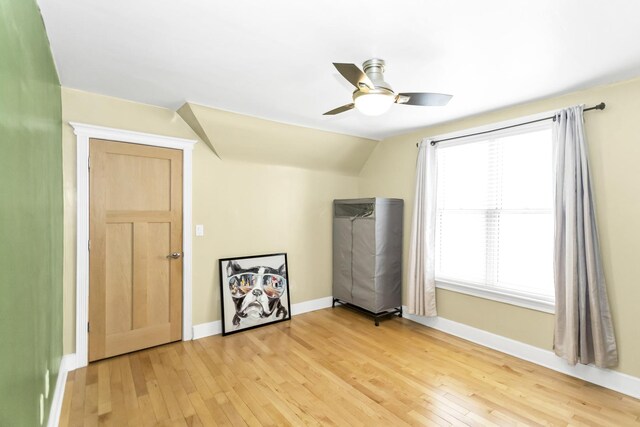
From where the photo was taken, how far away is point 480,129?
344 cm

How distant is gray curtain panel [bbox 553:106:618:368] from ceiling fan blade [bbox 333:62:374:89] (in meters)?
1.98

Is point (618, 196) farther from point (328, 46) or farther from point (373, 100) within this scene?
point (328, 46)

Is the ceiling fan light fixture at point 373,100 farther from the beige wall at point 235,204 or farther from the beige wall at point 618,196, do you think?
the beige wall at point 618,196

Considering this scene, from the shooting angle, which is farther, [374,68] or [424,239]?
[424,239]

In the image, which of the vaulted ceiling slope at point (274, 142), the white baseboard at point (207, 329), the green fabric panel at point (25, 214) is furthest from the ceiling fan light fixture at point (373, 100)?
the white baseboard at point (207, 329)

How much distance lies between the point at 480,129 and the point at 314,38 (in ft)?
7.65

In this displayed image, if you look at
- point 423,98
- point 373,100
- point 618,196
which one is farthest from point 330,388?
point 618,196

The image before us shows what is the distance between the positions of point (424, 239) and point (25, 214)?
352 cm

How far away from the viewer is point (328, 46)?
2.01 metres

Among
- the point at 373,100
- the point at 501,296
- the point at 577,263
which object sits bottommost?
the point at 501,296

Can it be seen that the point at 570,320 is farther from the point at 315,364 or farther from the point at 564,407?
the point at 315,364

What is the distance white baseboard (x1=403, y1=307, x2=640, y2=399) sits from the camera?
2.54 m

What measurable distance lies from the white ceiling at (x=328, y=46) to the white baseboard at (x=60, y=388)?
92.0 inches

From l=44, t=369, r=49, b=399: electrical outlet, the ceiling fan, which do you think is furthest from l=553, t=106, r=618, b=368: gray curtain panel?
l=44, t=369, r=49, b=399: electrical outlet
